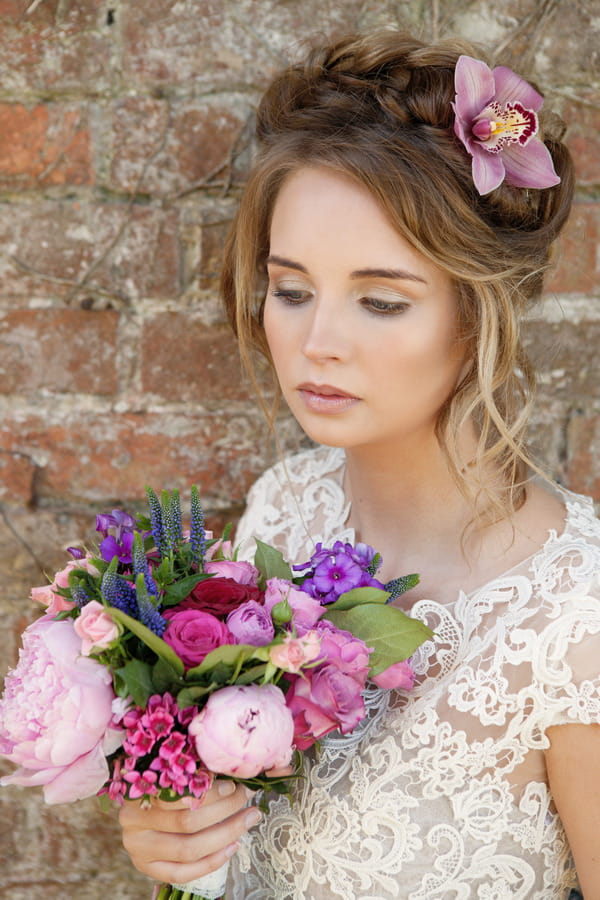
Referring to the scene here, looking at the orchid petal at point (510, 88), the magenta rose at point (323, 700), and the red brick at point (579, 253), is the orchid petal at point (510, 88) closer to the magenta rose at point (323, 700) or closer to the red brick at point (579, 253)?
the red brick at point (579, 253)

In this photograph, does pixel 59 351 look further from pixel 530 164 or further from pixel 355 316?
pixel 530 164

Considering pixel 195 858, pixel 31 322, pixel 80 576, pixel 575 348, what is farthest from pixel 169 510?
pixel 575 348

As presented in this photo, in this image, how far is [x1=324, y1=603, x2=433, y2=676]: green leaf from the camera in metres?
0.97

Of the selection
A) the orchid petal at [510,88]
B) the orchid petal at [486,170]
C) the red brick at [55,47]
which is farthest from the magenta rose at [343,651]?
the red brick at [55,47]

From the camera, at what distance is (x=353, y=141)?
1123 millimetres

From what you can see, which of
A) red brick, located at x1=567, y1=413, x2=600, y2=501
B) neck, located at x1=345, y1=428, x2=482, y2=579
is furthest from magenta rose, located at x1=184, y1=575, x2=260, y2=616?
red brick, located at x1=567, y1=413, x2=600, y2=501

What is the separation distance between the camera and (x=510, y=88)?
44.3 inches

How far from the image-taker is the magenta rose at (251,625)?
864 mm

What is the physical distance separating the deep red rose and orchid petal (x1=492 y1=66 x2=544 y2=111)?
728mm

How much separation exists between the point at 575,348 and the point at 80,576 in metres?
0.97

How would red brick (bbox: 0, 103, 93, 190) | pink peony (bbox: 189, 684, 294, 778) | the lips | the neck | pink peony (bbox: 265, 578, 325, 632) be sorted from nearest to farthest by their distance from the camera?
pink peony (bbox: 189, 684, 294, 778) < pink peony (bbox: 265, 578, 325, 632) < the lips < the neck < red brick (bbox: 0, 103, 93, 190)

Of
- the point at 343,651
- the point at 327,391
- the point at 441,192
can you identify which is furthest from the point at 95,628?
the point at 441,192

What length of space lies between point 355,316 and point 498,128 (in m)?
0.30

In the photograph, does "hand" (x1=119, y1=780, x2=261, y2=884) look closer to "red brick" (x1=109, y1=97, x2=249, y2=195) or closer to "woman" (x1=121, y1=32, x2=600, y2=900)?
"woman" (x1=121, y1=32, x2=600, y2=900)
